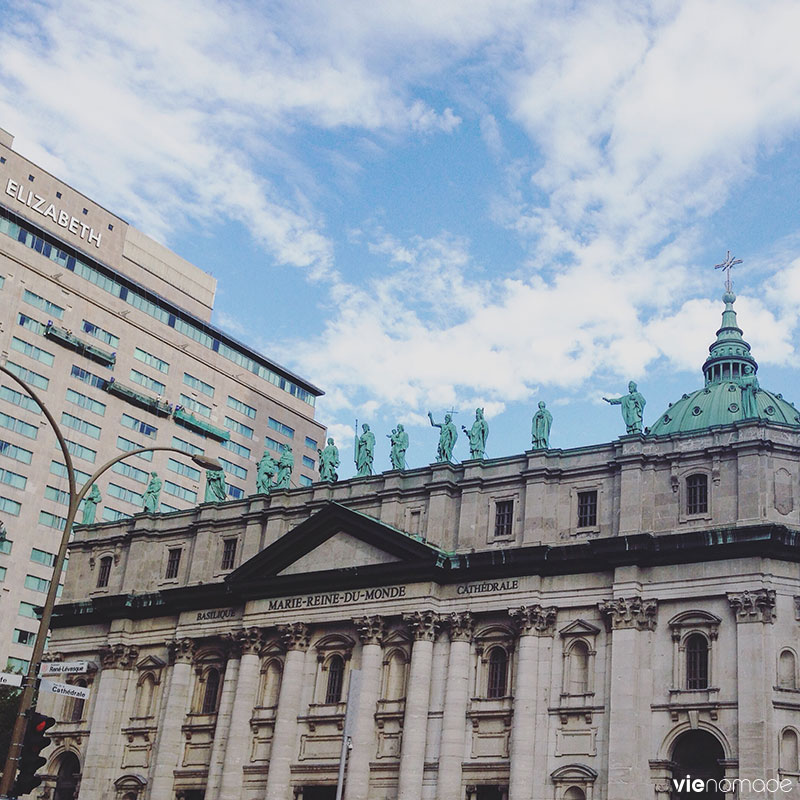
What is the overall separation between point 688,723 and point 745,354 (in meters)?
28.5

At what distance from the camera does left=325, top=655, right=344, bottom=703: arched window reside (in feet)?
202

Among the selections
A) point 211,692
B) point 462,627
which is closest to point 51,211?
point 211,692

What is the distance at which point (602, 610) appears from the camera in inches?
2143

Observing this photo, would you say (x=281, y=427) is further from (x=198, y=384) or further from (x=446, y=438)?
(x=446, y=438)

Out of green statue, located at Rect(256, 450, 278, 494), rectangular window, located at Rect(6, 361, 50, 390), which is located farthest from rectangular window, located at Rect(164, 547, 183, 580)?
rectangular window, located at Rect(6, 361, 50, 390)

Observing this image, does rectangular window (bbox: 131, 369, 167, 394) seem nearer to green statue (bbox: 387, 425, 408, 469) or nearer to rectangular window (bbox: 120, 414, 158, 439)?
rectangular window (bbox: 120, 414, 158, 439)

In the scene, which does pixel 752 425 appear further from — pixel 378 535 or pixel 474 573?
pixel 378 535

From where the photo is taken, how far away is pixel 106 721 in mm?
69750

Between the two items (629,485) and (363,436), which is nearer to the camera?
(629,485)

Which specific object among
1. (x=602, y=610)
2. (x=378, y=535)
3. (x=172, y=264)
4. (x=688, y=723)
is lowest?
(x=688, y=723)

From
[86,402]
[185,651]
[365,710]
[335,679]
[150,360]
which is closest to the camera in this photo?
[365,710]

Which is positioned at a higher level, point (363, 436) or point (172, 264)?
point (172, 264)

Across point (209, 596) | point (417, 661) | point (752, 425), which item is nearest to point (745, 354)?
point (752, 425)

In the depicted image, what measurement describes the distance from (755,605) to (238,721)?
94.2ft
